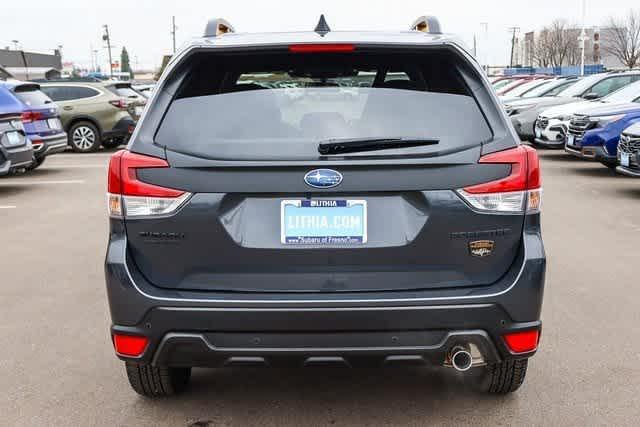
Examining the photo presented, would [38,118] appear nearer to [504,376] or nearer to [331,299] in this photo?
[504,376]

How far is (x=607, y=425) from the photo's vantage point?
347 centimetres

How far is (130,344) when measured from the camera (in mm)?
3170

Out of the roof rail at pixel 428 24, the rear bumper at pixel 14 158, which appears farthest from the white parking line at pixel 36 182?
the roof rail at pixel 428 24

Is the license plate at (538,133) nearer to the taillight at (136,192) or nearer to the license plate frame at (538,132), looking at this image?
the license plate frame at (538,132)

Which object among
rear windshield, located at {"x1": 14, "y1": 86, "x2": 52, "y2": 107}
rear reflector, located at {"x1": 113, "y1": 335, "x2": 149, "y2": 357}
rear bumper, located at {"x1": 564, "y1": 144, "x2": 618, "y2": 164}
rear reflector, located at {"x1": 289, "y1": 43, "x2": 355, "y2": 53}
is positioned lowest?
rear bumper, located at {"x1": 564, "y1": 144, "x2": 618, "y2": 164}

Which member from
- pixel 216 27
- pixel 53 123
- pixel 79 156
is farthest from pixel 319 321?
pixel 79 156

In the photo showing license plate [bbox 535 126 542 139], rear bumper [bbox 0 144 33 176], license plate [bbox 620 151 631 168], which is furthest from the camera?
license plate [bbox 535 126 542 139]

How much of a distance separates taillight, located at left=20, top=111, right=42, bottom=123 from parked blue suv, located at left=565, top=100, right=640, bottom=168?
9011 mm

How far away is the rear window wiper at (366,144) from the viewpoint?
10.0 feet

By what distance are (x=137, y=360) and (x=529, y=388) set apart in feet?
6.38

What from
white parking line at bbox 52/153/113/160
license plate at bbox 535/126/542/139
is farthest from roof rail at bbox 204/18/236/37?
white parking line at bbox 52/153/113/160

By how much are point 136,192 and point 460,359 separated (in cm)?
146

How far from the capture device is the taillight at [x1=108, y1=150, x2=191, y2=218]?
3066 mm

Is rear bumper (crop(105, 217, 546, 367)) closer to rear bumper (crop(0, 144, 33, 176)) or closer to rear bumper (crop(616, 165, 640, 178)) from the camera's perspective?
rear bumper (crop(616, 165, 640, 178))
